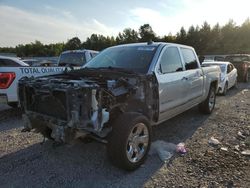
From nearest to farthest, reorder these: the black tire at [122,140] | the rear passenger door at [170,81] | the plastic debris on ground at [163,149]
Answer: the black tire at [122,140] → the plastic debris on ground at [163,149] → the rear passenger door at [170,81]

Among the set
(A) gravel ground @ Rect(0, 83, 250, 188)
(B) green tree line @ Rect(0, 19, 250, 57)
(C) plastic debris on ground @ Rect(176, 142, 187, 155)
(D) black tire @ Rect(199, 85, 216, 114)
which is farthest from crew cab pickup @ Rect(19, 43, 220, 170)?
(B) green tree line @ Rect(0, 19, 250, 57)

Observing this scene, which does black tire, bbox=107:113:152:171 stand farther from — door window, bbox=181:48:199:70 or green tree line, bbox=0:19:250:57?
green tree line, bbox=0:19:250:57

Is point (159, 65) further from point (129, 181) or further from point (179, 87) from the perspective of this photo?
point (129, 181)

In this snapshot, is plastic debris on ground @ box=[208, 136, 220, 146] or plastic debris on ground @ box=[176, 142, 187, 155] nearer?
plastic debris on ground @ box=[176, 142, 187, 155]

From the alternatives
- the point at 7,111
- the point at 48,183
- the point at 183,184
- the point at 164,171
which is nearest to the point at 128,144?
the point at 164,171

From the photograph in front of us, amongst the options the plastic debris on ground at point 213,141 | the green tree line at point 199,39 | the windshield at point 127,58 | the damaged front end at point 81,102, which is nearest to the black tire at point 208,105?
the plastic debris on ground at point 213,141

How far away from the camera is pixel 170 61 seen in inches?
203

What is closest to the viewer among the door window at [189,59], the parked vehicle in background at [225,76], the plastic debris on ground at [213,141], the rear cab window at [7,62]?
the plastic debris on ground at [213,141]

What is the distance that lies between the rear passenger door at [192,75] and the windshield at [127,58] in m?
1.15

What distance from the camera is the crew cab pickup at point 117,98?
347 cm

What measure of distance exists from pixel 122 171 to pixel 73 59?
6.64 m

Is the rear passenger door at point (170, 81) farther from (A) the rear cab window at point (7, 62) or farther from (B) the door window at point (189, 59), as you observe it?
(A) the rear cab window at point (7, 62)

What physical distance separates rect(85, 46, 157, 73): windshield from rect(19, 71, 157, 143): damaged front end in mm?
463

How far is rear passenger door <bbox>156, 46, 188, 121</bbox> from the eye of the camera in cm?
465
